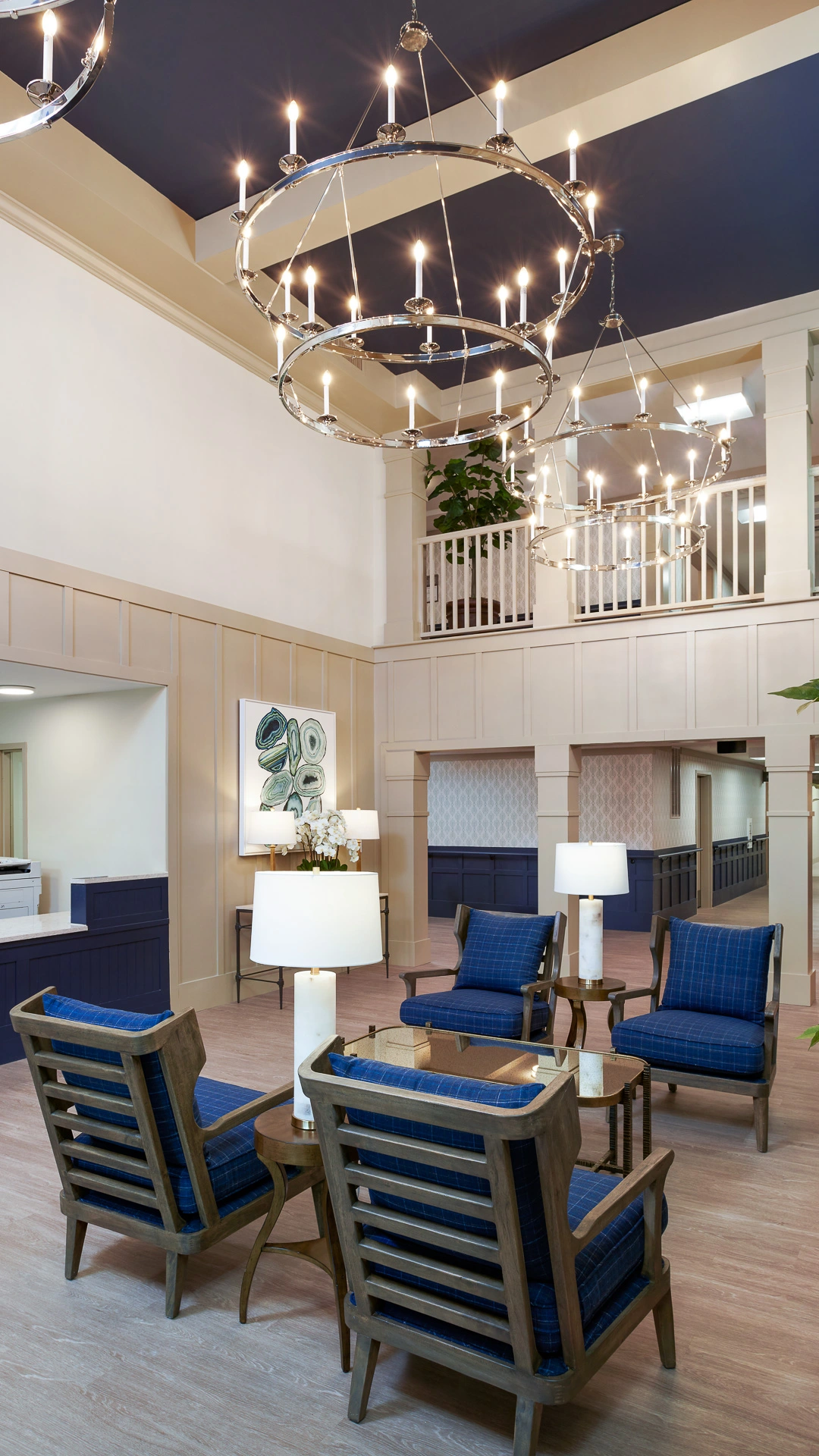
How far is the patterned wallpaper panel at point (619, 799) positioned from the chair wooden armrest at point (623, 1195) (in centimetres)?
868

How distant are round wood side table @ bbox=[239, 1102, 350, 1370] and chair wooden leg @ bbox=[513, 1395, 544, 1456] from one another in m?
0.57

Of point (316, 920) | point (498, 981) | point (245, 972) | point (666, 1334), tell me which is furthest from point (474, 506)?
point (666, 1334)

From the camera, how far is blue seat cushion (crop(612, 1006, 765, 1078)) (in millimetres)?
3912

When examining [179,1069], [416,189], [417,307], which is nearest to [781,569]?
[416,189]

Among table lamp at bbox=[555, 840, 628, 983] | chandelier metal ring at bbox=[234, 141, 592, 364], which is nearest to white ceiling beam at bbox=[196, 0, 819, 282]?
chandelier metal ring at bbox=[234, 141, 592, 364]

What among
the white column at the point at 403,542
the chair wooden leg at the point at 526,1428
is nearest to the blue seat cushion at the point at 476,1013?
the chair wooden leg at the point at 526,1428

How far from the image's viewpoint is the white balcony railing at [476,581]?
7969 mm

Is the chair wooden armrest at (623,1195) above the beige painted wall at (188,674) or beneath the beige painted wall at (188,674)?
beneath

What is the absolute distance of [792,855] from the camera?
648 cm

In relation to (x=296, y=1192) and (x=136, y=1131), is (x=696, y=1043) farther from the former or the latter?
(x=136, y=1131)

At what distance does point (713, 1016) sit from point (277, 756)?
4.00 m

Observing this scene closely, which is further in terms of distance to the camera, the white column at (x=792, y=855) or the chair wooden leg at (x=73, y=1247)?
the white column at (x=792, y=855)

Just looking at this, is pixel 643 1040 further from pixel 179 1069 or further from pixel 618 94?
pixel 618 94

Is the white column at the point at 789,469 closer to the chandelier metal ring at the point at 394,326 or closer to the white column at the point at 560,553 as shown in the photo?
the white column at the point at 560,553
